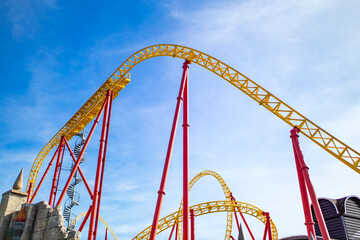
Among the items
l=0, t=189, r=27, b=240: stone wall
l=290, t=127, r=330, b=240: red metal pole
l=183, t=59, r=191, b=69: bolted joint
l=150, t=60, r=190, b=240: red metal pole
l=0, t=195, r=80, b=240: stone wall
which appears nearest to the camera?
l=290, t=127, r=330, b=240: red metal pole

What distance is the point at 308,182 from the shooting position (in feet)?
36.1

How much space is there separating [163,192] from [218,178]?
17499 millimetres

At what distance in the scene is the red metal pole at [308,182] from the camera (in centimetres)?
1010

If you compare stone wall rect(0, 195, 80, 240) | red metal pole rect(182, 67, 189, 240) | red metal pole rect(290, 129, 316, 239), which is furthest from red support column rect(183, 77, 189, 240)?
red metal pole rect(290, 129, 316, 239)

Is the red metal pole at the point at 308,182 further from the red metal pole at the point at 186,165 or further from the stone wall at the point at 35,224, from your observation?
the stone wall at the point at 35,224

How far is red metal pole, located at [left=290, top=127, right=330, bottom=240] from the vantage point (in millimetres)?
10099

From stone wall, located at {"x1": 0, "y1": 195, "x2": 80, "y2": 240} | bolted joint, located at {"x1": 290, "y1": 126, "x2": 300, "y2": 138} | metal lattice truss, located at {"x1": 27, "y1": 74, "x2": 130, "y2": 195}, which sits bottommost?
stone wall, located at {"x1": 0, "y1": 195, "x2": 80, "y2": 240}

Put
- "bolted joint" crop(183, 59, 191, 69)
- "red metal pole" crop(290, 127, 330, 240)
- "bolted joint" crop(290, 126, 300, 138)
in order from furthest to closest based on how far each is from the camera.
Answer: "bolted joint" crop(183, 59, 191, 69) < "bolted joint" crop(290, 126, 300, 138) < "red metal pole" crop(290, 127, 330, 240)

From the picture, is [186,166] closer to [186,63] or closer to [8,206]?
[186,63]

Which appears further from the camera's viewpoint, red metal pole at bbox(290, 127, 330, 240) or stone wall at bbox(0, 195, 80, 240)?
stone wall at bbox(0, 195, 80, 240)

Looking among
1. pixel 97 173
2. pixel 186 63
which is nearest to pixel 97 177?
pixel 97 173

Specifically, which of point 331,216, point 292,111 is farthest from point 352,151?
point 331,216

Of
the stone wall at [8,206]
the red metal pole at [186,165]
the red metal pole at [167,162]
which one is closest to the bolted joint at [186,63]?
the red metal pole at [167,162]

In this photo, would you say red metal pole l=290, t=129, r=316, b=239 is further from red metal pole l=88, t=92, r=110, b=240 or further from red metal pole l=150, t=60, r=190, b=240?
red metal pole l=88, t=92, r=110, b=240
